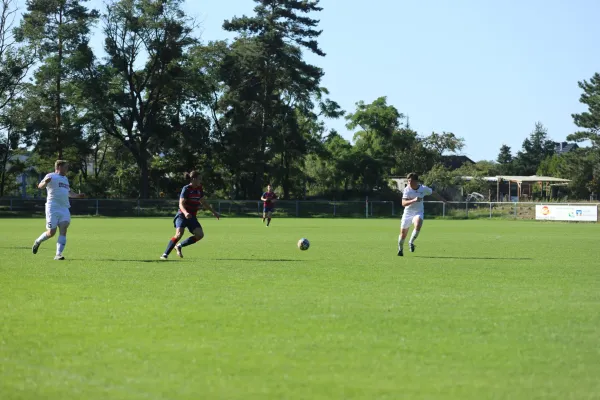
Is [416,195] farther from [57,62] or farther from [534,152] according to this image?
[534,152]

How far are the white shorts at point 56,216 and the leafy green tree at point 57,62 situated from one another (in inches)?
2018

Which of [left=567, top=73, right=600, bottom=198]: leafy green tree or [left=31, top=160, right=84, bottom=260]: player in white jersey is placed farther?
[left=567, top=73, right=600, bottom=198]: leafy green tree

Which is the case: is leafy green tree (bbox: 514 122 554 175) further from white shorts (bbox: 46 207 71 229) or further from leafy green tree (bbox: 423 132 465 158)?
white shorts (bbox: 46 207 71 229)

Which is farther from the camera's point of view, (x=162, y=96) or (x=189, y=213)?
(x=162, y=96)

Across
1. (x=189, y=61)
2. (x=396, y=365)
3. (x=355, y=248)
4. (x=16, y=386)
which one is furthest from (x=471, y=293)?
(x=189, y=61)

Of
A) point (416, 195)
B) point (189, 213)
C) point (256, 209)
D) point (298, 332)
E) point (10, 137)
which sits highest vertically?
point (10, 137)

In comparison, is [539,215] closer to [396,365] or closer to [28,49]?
[28,49]

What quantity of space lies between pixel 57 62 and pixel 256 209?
20662 millimetres

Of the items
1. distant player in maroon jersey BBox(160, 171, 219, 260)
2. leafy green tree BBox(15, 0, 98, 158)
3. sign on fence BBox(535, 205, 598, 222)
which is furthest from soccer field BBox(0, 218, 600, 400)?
leafy green tree BBox(15, 0, 98, 158)

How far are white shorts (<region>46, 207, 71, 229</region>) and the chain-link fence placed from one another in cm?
4336

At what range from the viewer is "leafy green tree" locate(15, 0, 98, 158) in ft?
212

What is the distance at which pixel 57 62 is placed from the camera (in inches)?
2549

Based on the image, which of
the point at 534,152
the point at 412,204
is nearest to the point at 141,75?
the point at 412,204

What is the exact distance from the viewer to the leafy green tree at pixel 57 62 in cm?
6475
